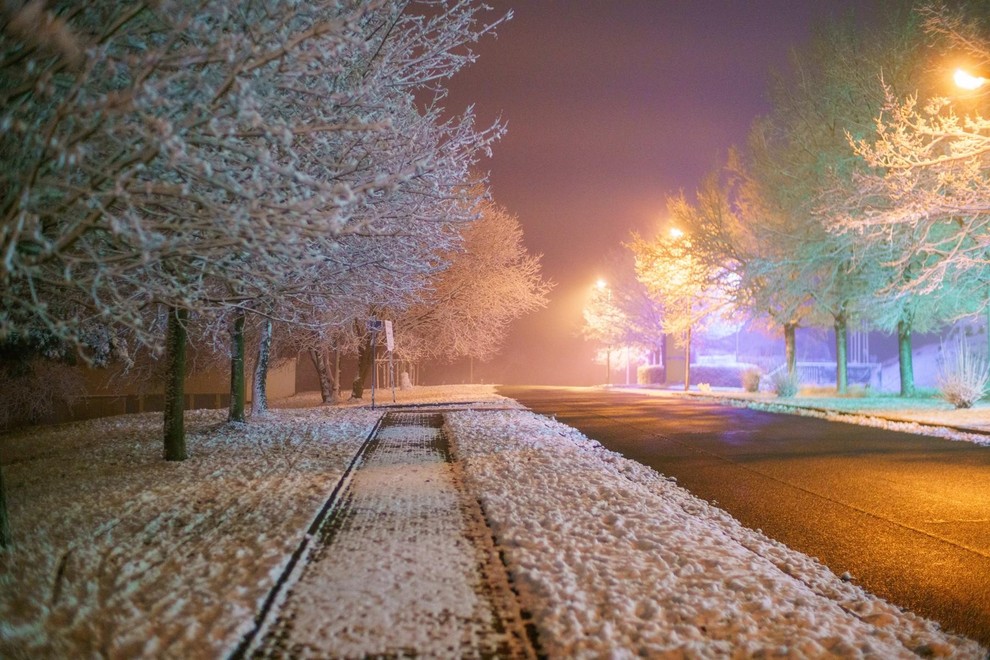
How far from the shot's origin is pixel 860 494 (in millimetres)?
7711

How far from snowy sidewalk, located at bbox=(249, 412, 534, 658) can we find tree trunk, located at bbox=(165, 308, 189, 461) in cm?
393

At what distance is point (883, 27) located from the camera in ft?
68.8

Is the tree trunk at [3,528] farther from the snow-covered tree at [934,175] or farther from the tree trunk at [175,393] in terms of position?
the snow-covered tree at [934,175]

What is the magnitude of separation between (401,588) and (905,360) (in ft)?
76.7

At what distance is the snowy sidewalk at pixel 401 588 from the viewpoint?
3.62 m

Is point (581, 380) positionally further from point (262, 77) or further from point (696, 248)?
point (262, 77)

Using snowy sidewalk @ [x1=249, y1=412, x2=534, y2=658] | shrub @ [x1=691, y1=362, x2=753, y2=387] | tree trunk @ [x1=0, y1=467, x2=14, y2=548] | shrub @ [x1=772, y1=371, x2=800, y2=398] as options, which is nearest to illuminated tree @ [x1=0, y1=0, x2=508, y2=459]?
tree trunk @ [x1=0, y1=467, x2=14, y2=548]

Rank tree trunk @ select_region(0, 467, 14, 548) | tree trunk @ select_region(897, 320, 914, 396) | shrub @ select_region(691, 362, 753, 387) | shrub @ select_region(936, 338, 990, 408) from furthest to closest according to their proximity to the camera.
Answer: shrub @ select_region(691, 362, 753, 387), tree trunk @ select_region(897, 320, 914, 396), shrub @ select_region(936, 338, 990, 408), tree trunk @ select_region(0, 467, 14, 548)

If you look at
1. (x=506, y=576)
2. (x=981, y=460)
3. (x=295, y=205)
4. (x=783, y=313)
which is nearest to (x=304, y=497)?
(x=506, y=576)

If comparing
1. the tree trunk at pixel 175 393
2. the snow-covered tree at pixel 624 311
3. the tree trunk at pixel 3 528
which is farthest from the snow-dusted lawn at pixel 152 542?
the snow-covered tree at pixel 624 311

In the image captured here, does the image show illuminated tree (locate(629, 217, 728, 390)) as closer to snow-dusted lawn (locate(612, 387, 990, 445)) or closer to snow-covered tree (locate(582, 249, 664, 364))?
snow-dusted lawn (locate(612, 387, 990, 445))

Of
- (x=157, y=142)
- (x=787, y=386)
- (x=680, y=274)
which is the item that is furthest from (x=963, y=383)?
(x=157, y=142)

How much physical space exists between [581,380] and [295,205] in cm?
8693

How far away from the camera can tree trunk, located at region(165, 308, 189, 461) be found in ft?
32.7
